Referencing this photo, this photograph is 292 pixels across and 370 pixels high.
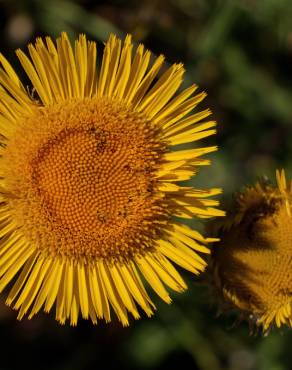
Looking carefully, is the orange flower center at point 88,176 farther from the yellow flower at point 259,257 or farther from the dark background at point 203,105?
the dark background at point 203,105

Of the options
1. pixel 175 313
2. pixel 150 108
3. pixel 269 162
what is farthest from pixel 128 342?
pixel 150 108

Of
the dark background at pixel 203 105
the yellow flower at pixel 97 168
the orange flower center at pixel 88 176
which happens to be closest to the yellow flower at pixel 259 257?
the yellow flower at pixel 97 168

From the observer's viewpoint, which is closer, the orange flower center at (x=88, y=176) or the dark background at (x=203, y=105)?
the orange flower center at (x=88, y=176)

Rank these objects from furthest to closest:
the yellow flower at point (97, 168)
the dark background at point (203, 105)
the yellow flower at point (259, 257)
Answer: the dark background at point (203, 105)
the yellow flower at point (259, 257)
the yellow flower at point (97, 168)

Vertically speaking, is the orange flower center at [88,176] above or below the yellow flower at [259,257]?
above

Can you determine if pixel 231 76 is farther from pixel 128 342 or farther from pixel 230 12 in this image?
pixel 128 342

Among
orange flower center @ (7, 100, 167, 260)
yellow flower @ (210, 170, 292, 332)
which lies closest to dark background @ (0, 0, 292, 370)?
yellow flower @ (210, 170, 292, 332)

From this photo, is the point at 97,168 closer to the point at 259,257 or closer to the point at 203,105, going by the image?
the point at 259,257
